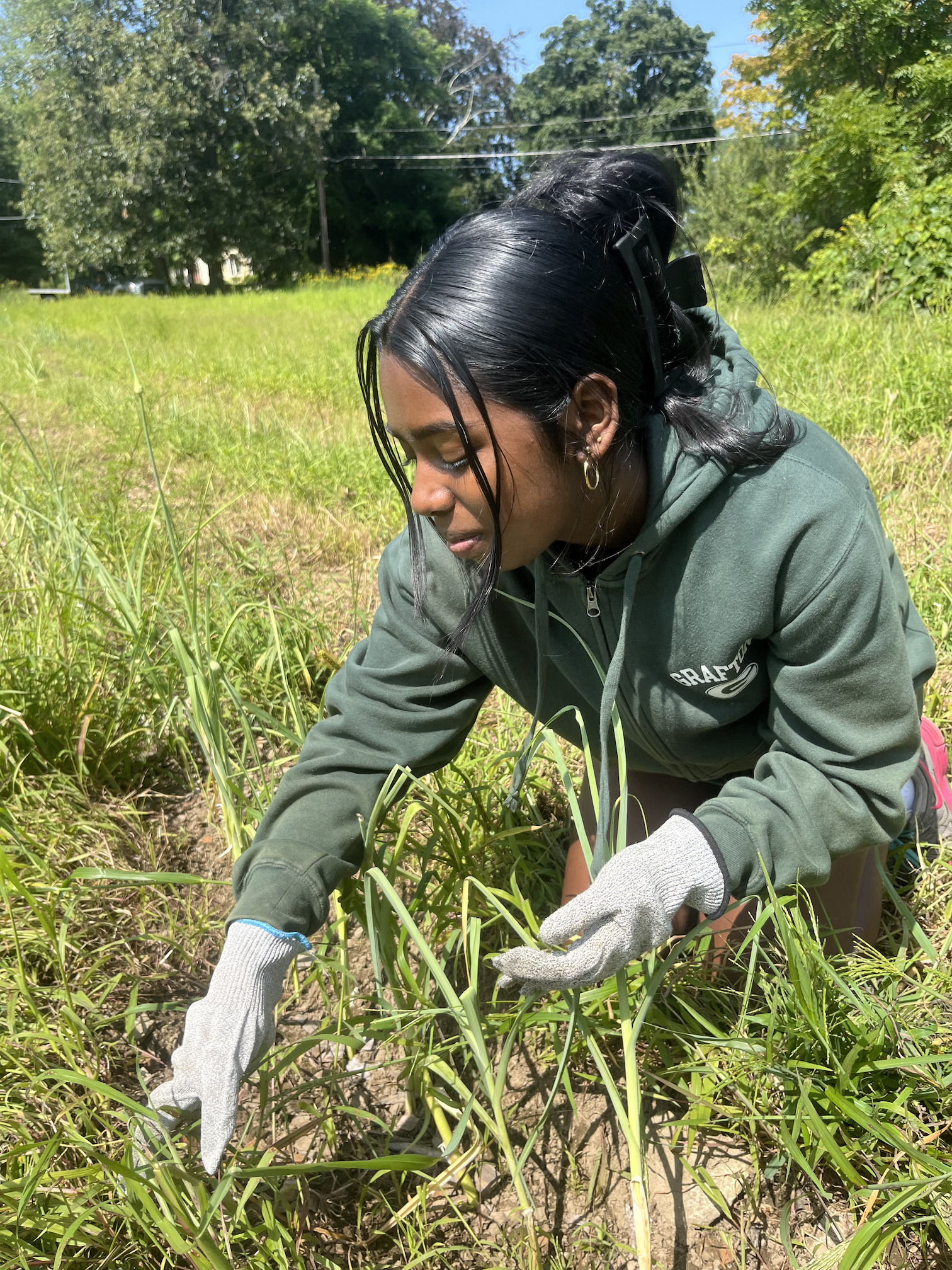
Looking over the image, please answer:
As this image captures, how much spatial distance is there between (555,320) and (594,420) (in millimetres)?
125

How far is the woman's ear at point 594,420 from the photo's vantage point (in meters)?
1.00

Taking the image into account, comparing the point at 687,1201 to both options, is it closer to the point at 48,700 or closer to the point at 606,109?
the point at 48,700

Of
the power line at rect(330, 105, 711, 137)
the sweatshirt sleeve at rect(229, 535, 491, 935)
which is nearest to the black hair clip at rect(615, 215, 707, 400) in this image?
the sweatshirt sleeve at rect(229, 535, 491, 935)

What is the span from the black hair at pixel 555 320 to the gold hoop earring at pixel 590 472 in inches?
1.5

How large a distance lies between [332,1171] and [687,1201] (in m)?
0.46

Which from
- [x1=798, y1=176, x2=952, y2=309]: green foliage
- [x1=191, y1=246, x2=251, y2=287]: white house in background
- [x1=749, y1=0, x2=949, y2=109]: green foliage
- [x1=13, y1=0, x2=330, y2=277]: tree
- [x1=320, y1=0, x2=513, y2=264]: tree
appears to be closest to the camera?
[x1=798, y1=176, x2=952, y2=309]: green foliage

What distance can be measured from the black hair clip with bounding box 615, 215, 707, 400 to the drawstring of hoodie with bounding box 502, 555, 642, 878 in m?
0.24

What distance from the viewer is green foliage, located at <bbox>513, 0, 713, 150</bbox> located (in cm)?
3544

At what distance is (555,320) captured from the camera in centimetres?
95

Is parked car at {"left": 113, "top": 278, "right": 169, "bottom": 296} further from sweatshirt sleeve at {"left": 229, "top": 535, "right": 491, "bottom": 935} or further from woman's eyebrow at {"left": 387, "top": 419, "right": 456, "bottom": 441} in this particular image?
woman's eyebrow at {"left": 387, "top": 419, "right": 456, "bottom": 441}

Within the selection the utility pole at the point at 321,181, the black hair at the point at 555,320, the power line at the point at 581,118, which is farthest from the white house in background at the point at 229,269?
the black hair at the point at 555,320

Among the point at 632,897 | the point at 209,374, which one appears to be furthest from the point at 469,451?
the point at 209,374

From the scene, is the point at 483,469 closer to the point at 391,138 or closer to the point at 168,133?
the point at 168,133

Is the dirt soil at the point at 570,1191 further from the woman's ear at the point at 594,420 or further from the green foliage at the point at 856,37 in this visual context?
the green foliage at the point at 856,37
